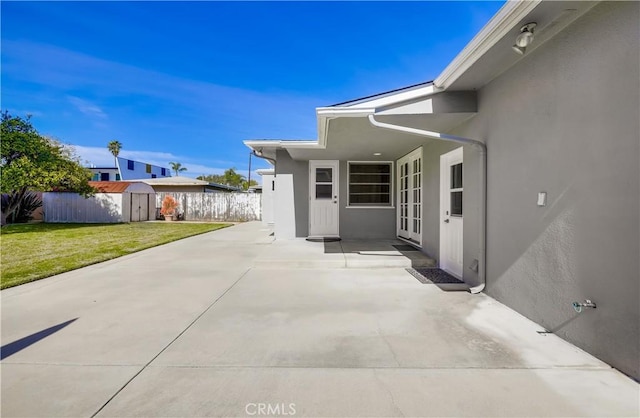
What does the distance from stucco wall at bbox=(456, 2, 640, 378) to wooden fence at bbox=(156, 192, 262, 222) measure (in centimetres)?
1608

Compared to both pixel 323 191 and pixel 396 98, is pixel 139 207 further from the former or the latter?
pixel 396 98

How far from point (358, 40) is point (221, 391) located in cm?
914

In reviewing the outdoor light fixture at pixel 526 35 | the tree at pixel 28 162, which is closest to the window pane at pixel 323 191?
the outdoor light fixture at pixel 526 35

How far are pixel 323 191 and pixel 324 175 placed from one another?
472 mm

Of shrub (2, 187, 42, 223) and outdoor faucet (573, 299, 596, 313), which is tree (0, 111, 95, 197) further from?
outdoor faucet (573, 299, 596, 313)

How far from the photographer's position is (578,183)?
7.96 ft

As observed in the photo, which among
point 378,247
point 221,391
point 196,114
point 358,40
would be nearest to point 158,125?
point 196,114

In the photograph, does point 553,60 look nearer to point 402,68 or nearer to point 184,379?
point 184,379

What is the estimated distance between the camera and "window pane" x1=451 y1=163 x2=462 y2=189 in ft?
16.0

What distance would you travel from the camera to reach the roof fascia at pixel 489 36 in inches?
96.4

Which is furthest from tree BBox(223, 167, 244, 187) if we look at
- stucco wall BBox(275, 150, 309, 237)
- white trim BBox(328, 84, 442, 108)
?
white trim BBox(328, 84, 442, 108)

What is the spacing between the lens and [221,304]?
3631mm

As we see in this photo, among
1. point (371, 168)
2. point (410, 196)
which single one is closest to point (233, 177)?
point (371, 168)

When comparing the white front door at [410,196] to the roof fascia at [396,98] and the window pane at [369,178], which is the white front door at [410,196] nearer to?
the window pane at [369,178]
